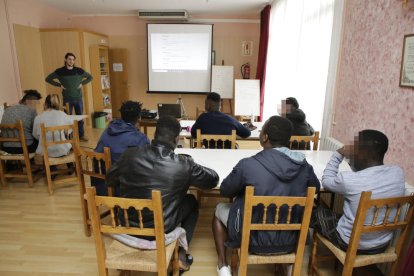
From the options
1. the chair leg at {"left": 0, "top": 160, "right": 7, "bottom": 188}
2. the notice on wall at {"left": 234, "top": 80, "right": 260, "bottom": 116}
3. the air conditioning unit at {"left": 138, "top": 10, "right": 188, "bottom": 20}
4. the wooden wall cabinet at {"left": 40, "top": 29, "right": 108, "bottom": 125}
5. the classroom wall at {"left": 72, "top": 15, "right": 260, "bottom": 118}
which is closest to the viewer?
the chair leg at {"left": 0, "top": 160, "right": 7, "bottom": 188}

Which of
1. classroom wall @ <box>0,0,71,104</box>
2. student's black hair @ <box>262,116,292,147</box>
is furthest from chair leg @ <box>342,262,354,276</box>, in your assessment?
classroom wall @ <box>0,0,71,104</box>

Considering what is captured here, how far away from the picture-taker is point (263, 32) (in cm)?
591

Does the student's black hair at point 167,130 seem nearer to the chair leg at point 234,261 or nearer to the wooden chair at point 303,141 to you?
the chair leg at point 234,261

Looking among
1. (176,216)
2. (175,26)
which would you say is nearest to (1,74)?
(175,26)

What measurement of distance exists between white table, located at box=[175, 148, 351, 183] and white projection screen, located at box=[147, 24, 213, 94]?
181 inches

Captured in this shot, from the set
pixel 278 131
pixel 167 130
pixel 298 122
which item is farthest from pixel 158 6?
pixel 278 131

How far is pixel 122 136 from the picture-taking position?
2242 millimetres

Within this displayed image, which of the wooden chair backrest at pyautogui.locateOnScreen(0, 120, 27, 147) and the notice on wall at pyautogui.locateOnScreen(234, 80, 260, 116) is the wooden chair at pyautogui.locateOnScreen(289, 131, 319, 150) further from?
the wooden chair backrest at pyautogui.locateOnScreen(0, 120, 27, 147)

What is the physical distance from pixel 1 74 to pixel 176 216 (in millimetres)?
4556

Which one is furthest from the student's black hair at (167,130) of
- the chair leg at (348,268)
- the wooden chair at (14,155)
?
the wooden chair at (14,155)

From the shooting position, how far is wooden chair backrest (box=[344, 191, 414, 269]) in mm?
1434

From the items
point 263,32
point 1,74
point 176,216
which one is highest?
point 263,32

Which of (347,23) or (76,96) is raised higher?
(347,23)

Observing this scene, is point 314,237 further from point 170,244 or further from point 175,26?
point 175,26
